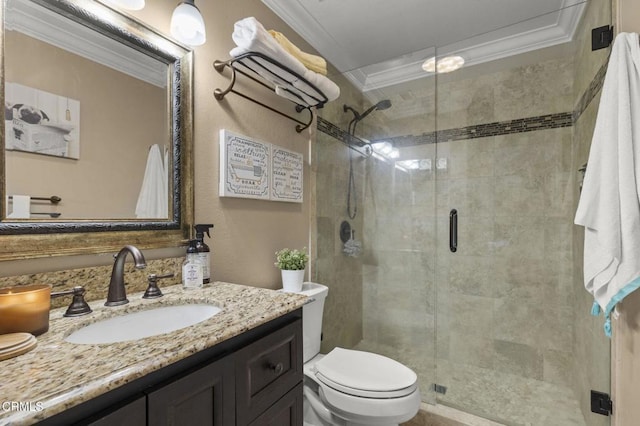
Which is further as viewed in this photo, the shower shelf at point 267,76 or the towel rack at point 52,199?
the shower shelf at point 267,76

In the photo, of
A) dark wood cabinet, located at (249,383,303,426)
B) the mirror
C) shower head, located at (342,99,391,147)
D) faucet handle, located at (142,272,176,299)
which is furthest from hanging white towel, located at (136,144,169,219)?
shower head, located at (342,99,391,147)

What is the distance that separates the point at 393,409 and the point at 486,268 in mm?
1584

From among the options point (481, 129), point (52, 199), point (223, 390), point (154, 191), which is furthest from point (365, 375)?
point (481, 129)

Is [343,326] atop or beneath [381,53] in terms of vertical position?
beneath

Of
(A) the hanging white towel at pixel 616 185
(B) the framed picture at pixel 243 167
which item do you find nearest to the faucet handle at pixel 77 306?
(B) the framed picture at pixel 243 167

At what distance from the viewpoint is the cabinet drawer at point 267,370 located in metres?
0.79

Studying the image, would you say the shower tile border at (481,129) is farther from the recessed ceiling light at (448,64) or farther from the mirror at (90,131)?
the mirror at (90,131)

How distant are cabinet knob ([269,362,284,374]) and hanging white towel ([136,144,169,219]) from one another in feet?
2.39

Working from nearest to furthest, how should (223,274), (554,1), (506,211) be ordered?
(223,274), (554,1), (506,211)

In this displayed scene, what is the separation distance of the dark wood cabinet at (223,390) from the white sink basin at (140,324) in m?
0.23

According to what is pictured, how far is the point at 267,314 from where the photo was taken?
877mm

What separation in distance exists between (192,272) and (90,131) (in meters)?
0.60

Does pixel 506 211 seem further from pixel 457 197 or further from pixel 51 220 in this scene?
pixel 51 220

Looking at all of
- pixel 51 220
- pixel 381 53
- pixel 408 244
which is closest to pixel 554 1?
pixel 381 53
